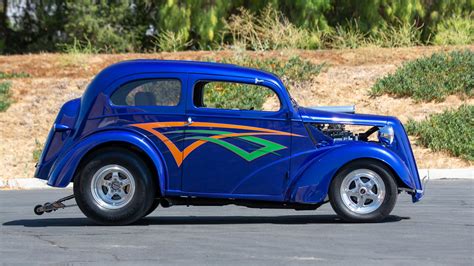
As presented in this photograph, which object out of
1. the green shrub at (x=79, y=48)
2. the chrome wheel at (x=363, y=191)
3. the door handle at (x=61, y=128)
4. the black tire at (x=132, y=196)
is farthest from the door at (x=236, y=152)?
the green shrub at (x=79, y=48)

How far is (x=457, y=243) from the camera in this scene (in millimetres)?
9594

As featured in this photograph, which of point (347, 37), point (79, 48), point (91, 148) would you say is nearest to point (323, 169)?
point (91, 148)

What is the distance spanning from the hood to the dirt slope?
24.3ft

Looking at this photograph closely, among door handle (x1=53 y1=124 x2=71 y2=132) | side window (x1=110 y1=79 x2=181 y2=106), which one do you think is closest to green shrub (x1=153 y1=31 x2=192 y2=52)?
side window (x1=110 y1=79 x2=181 y2=106)

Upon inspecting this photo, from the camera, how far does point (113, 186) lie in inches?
436

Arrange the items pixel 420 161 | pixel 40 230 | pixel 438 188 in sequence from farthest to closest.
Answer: pixel 420 161 → pixel 438 188 → pixel 40 230

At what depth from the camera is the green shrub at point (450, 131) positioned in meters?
18.8

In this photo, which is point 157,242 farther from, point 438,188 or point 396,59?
point 396,59

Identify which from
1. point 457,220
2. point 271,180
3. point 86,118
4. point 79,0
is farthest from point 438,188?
point 79,0

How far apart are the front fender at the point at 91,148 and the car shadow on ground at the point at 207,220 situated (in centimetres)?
66

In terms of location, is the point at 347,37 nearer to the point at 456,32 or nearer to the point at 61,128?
the point at 456,32

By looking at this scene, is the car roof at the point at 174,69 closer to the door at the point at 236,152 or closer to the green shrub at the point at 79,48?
the door at the point at 236,152

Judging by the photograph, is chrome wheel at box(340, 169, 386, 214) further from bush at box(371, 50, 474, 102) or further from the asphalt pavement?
bush at box(371, 50, 474, 102)

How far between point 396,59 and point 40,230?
554 inches
